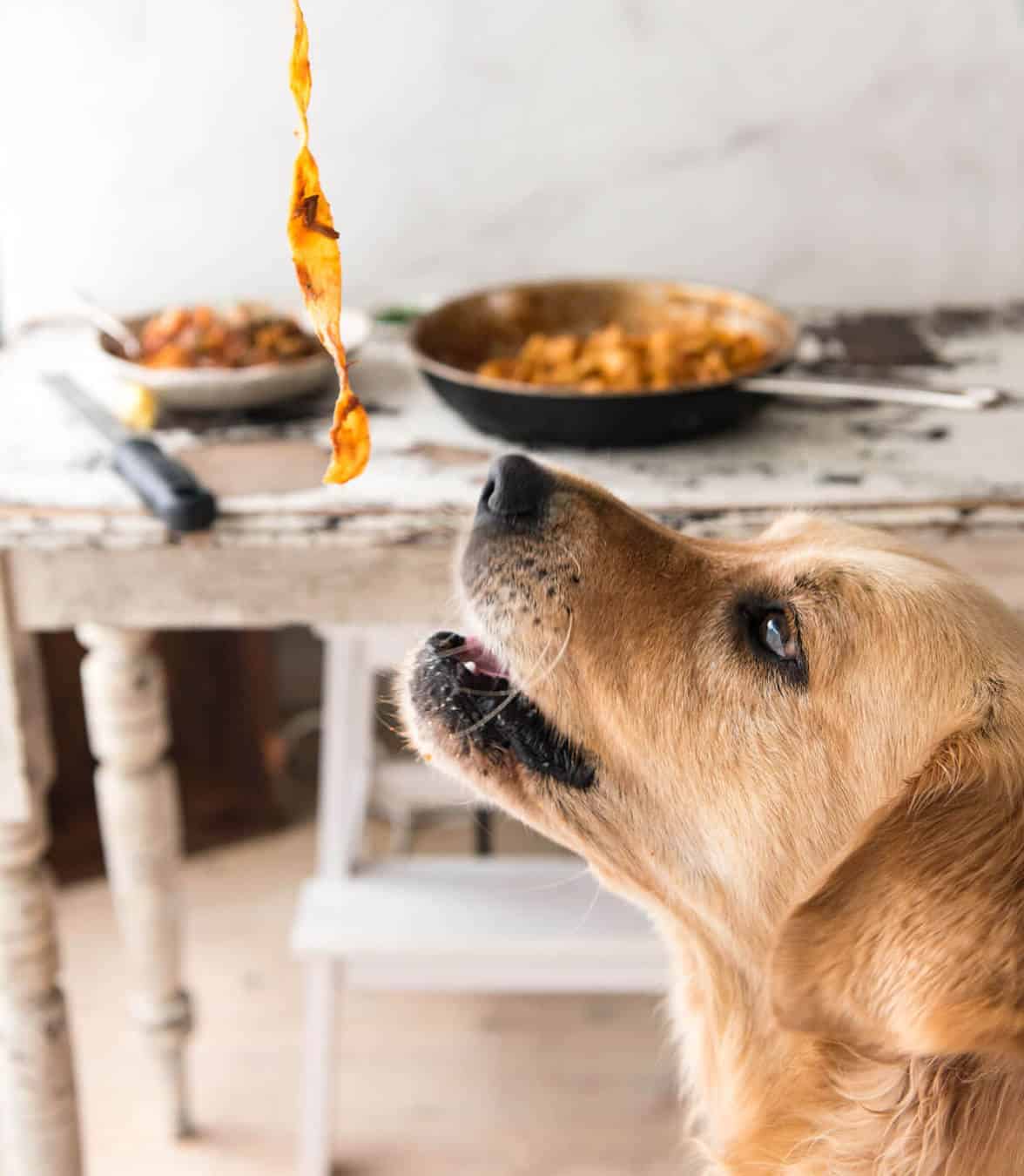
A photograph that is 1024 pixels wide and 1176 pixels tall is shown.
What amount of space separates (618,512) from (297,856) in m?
1.58

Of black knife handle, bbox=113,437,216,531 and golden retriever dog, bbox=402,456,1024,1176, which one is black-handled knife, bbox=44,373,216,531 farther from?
golden retriever dog, bbox=402,456,1024,1176

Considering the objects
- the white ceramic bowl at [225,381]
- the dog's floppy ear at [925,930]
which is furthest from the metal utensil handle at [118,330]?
the dog's floppy ear at [925,930]

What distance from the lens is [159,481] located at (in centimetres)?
129

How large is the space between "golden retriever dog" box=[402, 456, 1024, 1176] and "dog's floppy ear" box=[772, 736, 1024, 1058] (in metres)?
0.01

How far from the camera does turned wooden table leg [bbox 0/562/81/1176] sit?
1.38 metres

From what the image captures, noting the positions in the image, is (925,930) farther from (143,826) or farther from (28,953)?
(143,826)

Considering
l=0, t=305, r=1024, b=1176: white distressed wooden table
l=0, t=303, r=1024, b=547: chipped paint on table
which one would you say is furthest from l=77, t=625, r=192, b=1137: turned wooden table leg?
l=0, t=303, r=1024, b=547: chipped paint on table

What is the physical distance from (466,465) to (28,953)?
0.72 m

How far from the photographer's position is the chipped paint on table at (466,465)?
1.31 metres

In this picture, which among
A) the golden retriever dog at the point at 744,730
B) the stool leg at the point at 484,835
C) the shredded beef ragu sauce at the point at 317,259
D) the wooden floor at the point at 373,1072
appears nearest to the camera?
the shredded beef ragu sauce at the point at 317,259

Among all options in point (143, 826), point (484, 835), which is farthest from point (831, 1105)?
point (484, 835)

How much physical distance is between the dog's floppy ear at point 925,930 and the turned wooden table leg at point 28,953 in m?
0.86

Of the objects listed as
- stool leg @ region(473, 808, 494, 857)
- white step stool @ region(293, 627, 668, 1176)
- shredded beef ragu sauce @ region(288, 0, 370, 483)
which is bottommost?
stool leg @ region(473, 808, 494, 857)

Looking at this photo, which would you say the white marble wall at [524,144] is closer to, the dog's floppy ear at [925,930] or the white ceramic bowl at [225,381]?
the white ceramic bowl at [225,381]
